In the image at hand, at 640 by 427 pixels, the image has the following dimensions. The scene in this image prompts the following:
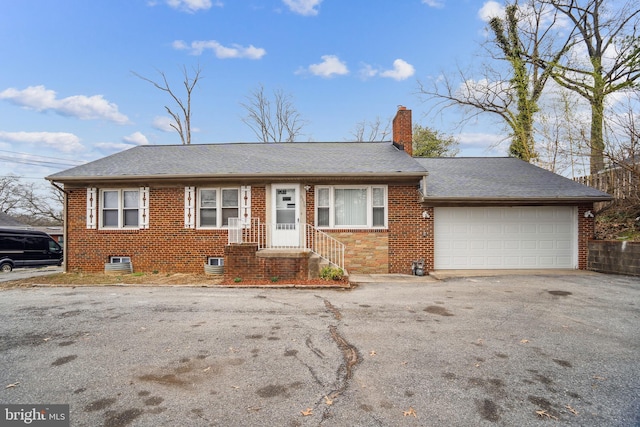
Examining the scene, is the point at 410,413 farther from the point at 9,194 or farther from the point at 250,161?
the point at 9,194

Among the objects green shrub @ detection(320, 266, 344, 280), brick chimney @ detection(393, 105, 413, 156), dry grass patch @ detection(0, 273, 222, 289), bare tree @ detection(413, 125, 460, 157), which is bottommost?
dry grass patch @ detection(0, 273, 222, 289)

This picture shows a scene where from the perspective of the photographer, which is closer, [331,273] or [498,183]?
[331,273]

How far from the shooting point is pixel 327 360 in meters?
3.75

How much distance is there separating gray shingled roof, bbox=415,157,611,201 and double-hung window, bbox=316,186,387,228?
5.31 ft

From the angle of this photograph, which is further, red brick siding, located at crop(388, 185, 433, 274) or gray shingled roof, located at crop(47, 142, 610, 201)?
red brick siding, located at crop(388, 185, 433, 274)

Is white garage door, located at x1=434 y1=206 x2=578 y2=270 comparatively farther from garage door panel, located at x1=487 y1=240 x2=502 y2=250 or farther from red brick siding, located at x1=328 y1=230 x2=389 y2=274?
red brick siding, located at x1=328 y1=230 x2=389 y2=274

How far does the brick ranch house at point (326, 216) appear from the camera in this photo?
33.1 ft

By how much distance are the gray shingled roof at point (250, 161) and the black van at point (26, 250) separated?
622 cm

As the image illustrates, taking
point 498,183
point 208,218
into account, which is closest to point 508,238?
point 498,183

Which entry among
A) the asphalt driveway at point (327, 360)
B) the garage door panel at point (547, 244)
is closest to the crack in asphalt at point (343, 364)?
the asphalt driveway at point (327, 360)

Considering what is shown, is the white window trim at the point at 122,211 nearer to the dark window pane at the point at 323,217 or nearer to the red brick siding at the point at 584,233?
the dark window pane at the point at 323,217

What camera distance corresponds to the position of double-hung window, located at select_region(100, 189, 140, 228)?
35.1 ft

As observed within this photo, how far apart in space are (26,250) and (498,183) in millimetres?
19786

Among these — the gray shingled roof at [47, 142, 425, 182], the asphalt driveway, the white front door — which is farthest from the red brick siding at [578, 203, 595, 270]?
the white front door
